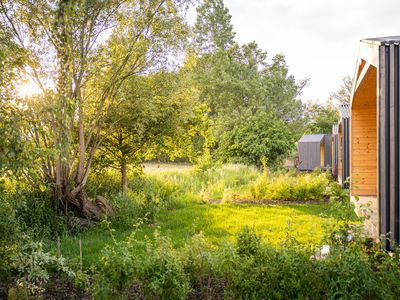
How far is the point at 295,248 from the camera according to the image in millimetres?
3992

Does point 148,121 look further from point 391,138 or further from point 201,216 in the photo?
point 391,138

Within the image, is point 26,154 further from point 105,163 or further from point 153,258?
point 105,163

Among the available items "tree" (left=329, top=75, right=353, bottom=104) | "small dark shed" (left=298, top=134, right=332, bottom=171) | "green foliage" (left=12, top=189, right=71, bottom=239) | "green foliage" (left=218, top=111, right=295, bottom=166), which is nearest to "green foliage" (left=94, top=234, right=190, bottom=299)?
"green foliage" (left=12, top=189, right=71, bottom=239)

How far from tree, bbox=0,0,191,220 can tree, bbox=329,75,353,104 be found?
1251 inches

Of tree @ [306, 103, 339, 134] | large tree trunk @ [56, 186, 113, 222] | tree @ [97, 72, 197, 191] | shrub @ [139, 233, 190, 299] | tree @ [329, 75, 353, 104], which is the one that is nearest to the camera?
shrub @ [139, 233, 190, 299]

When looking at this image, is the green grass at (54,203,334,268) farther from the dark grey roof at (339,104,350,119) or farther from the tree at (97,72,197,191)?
the dark grey roof at (339,104,350,119)

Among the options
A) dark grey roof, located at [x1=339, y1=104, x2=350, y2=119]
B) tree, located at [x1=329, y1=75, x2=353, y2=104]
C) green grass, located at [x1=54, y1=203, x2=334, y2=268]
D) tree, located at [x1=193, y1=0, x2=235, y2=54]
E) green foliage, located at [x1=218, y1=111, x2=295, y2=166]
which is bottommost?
green grass, located at [x1=54, y1=203, x2=334, y2=268]

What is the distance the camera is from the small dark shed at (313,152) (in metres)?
21.9

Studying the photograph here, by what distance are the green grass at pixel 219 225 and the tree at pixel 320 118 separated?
73.7 ft

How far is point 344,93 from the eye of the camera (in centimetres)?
3731

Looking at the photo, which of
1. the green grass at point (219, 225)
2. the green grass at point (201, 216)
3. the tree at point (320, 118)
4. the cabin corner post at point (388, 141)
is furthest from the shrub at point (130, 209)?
the tree at point (320, 118)

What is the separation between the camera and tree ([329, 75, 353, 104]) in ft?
121

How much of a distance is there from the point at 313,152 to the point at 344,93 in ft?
58.5

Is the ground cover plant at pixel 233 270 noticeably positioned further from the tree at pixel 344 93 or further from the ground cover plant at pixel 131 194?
the tree at pixel 344 93
